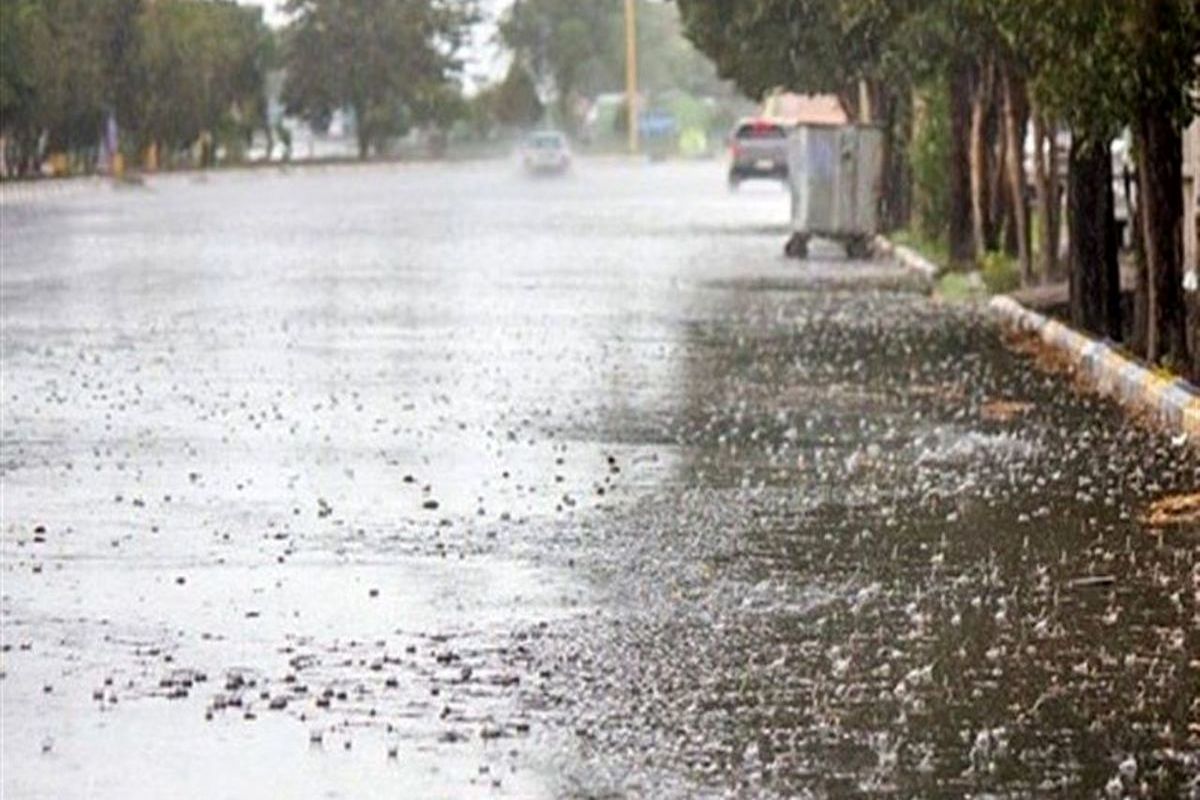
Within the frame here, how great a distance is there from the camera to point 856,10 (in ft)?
115

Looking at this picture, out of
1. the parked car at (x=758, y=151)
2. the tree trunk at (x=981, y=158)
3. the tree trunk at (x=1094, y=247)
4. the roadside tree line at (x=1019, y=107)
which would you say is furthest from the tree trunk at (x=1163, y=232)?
the parked car at (x=758, y=151)

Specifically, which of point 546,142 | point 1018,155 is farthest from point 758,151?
point 1018,155

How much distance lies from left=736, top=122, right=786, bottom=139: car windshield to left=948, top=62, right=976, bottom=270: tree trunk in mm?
46621

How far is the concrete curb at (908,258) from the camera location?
3997cm

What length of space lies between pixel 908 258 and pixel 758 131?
44713 millimetres

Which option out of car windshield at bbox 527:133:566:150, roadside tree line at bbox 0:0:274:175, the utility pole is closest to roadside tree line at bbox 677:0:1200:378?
roadside tree line at bbox 0:0:274:175

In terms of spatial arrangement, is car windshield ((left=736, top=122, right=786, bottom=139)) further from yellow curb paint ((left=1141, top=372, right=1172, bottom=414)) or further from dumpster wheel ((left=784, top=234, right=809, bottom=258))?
yellow curb paint ((left=1141, top=372, right=1172, bottom=414))

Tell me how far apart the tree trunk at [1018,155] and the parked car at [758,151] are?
51.7 metres

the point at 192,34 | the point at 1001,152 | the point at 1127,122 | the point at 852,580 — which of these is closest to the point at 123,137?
the point at 192,34

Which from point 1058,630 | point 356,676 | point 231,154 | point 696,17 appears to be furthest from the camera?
point 231,154

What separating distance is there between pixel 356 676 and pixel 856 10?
24.3 m

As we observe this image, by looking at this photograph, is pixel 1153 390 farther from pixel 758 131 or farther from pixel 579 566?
pixel 758 131

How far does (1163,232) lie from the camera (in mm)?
23016

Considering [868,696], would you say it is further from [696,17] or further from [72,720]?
[696,17]
